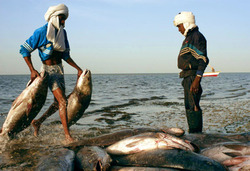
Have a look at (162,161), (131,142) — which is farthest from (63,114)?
(162,161)

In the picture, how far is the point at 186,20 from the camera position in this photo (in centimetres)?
523

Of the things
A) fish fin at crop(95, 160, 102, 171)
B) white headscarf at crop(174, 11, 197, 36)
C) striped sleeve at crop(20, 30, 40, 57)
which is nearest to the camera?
fish fin at crop(95, 160, 102, 171)

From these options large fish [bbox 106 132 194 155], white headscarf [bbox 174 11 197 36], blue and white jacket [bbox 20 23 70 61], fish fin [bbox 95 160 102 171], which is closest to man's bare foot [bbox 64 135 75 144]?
large fish [bbox 106 132 194 155]

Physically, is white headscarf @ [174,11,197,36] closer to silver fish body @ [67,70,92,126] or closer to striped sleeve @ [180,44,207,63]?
striped sleeve @ [180,44,207,63]

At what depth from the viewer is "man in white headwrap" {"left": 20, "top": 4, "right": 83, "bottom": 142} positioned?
5.10m

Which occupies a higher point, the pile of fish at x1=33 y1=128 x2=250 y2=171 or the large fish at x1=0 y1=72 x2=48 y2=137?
the large fish at x1=0 y1=72 x2=48 y2=137

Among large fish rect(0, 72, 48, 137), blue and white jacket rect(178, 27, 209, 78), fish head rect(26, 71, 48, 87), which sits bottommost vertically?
large fish rect(0, 72, 48, 137)

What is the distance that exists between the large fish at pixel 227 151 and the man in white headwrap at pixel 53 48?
2.78m

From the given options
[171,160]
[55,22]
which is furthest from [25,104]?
[171,160]

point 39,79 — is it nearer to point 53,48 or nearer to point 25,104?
point 25,104

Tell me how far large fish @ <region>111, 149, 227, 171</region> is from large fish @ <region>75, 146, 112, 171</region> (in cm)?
22

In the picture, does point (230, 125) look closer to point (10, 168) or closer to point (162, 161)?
point (162, 161)

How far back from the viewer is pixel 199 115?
17.4ft

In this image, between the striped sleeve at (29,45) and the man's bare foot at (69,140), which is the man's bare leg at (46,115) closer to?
the man's bare foot at (69,140)
